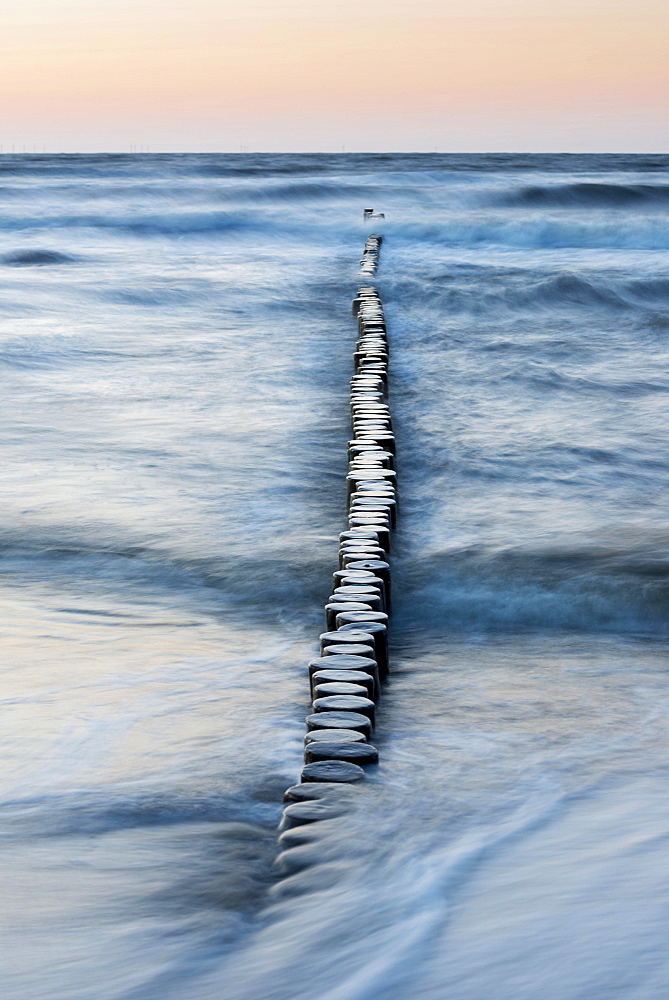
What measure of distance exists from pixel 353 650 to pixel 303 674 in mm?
454

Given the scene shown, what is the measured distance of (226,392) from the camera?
9.73 metres

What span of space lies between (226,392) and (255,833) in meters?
6.69

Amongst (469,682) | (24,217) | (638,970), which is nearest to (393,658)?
(469,682)

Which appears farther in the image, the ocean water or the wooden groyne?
the wooden groyne

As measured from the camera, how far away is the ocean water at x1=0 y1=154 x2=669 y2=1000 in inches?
109

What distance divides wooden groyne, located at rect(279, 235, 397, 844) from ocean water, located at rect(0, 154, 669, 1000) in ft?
0.32

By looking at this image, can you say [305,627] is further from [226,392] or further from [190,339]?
[190,339]

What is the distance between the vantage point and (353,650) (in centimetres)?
409

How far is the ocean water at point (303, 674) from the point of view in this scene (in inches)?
109

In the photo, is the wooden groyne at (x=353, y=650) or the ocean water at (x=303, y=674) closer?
the ocean water at (x=303, y=674)

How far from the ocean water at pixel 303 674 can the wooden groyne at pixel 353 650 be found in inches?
3.9

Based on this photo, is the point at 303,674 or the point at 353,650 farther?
the point at 303,674

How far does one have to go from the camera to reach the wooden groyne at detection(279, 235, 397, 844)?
3402 mm

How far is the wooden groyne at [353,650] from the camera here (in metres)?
3.40
